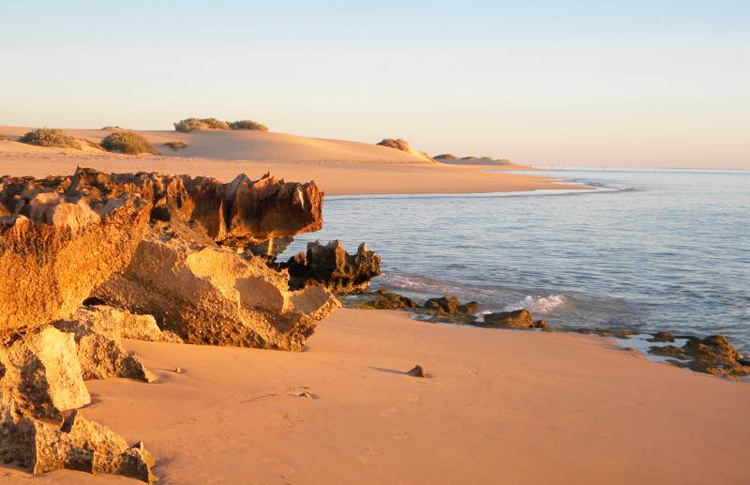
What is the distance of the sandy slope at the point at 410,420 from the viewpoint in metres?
3.65

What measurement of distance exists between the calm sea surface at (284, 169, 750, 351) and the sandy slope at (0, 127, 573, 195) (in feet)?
25.8

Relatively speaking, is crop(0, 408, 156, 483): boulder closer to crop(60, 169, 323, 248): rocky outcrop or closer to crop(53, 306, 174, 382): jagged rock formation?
crop(53, 306, 174, 382): jagged rock formation

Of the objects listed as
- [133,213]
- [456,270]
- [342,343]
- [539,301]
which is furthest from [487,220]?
[133,213]

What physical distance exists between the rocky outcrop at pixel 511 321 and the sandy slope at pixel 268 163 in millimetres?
18951

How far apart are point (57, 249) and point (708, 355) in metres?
6.47

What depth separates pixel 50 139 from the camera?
123 feet

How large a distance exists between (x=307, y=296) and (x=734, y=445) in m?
3.04

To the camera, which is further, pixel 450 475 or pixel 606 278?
pixel 606 278

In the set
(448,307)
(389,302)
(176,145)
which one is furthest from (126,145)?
(448,307)

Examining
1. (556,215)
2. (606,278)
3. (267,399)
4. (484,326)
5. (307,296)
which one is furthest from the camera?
(556,215)

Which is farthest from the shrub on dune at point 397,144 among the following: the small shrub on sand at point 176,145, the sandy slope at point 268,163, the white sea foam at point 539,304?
the white sea foam at point 539,304

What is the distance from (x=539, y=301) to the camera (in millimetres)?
10836

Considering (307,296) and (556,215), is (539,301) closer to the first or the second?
(307,296)

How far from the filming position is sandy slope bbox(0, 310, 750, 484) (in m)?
3.65
